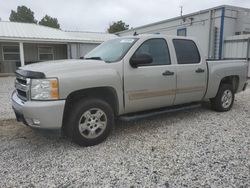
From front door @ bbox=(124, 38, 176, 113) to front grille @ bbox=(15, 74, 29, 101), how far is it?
1636mm

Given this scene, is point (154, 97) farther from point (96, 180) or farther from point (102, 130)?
point (96, 180)

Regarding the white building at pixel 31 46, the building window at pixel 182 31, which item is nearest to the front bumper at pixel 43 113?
the white building at pixel 31 46

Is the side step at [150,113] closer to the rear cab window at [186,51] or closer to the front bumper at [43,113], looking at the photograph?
the rear cab window at [186,51]

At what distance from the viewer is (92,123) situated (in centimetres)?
381

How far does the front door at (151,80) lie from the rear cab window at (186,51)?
314 millimetres

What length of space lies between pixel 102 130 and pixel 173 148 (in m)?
1.26

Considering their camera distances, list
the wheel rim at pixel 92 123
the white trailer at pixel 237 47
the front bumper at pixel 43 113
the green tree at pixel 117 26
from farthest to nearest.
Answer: the green tree at pixel 117 26, the white trailer at pixel 237 47, the wheel rim at pixel 92 123, the front bumper at pixel 43 113

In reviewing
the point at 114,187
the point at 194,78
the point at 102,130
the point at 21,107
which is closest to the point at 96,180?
the point at 114,187

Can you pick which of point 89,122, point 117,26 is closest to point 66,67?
point 89,122

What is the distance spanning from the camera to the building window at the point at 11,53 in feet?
57.7

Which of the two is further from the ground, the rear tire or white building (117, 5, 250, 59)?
white building (117, 5, 250, 59)

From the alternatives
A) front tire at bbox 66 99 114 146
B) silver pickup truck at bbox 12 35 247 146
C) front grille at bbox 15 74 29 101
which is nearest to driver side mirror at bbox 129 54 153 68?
silver pickup truck at bbox 12 35 247 146

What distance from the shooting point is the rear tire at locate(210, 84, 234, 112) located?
19.1 feet

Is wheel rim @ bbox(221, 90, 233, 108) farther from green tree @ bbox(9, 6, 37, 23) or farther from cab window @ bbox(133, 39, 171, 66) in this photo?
green tree @ bbox(9, 6, 37, 23)
